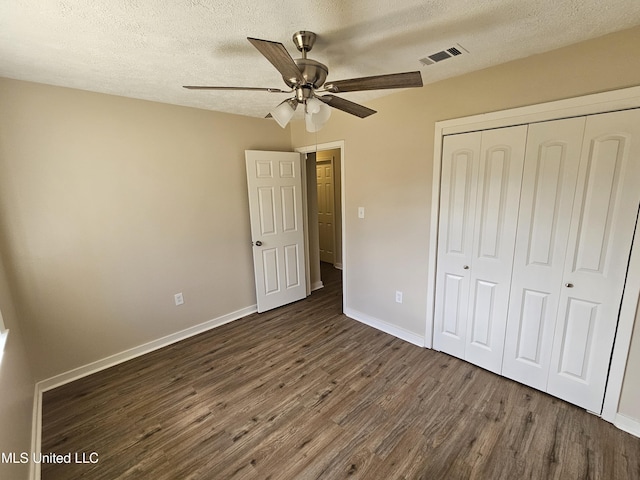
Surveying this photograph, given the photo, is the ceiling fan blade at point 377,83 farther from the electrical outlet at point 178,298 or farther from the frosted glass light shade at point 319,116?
the electrical outlet at point 178,298

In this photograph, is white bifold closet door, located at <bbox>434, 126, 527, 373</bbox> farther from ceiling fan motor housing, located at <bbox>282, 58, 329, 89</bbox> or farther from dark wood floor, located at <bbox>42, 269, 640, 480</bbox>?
ceiling fan motor housing, located at <bbox>282, 58, 329, 89</bbox>

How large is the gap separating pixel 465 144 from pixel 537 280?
1163 millimetres

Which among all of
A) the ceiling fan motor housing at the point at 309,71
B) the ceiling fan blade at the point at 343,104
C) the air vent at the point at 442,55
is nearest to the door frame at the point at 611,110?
the air vent at the point at 442,55

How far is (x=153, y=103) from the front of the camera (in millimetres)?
2650

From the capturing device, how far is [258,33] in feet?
5.05

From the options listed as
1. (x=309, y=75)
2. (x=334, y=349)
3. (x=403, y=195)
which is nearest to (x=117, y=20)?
(x=309, y=75)

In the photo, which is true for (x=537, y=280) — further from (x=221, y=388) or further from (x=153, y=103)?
(x=153, y=103)

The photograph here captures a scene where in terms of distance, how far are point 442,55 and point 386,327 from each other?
8.21 ft

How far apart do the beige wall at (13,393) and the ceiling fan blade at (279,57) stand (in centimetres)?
191

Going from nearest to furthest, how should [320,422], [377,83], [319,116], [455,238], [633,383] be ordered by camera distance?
[377,83], [319,116], [633,383], [320,422], [455,238]

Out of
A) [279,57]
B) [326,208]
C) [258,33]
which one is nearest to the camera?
[279,57]

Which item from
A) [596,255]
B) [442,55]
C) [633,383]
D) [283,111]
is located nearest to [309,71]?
[283,111]

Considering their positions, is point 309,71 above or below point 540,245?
above

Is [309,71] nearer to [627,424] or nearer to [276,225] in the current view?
[276,225]
